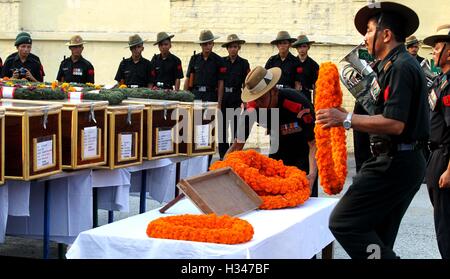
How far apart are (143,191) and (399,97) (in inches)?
169

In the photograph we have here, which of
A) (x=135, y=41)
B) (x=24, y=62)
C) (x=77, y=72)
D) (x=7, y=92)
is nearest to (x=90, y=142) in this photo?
(x=7, y=92)

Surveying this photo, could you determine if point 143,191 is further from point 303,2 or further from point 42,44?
point 42,44

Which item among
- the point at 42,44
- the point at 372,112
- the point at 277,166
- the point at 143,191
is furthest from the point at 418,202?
the point at 42,44

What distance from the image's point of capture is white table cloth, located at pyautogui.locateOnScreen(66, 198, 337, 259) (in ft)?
17.6

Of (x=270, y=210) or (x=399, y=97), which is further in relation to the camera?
(x=270, y=210)

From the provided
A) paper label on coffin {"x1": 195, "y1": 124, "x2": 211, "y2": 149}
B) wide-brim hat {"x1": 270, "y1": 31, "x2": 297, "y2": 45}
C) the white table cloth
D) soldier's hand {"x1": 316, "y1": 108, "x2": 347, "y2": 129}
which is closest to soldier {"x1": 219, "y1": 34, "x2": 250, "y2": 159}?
wide-brim hat {"x1": 270, "y1": 31, "x2": 297, "y2": 45}

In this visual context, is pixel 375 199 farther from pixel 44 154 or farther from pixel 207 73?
pixel 207 73

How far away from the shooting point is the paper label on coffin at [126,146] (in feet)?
26.6

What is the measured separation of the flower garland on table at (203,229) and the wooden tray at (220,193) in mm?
319

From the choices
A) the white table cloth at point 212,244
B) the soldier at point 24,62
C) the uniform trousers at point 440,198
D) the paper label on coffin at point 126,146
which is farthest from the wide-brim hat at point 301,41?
the white table cloth at point 212,244

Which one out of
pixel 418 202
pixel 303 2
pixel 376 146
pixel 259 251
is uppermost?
pixel 303 2

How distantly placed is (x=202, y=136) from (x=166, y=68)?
286 inches

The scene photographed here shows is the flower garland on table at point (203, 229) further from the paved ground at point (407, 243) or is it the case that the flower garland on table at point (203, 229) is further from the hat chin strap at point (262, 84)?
the paved ground at point (407, 243)

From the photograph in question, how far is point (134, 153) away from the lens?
328 inches
